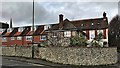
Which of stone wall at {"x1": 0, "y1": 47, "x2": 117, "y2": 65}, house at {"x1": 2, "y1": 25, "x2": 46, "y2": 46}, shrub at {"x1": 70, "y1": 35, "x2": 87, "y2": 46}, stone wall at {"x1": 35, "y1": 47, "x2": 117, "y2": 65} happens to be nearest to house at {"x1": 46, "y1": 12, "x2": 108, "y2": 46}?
house at {"x1": 2, "y1": 25, "x2": 46, "y2": 46}

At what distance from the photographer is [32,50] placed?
29.1 meters

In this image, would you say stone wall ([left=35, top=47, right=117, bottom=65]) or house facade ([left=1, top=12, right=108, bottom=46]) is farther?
house facade ([left=1, top=12, right=108, bottom=46])

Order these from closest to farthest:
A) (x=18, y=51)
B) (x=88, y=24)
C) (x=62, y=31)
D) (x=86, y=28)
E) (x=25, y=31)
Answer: (x=18, y=51) → (x=62, y=31) → (x=86, y=28) → (x=88, y=24) → (x=25, y=31)

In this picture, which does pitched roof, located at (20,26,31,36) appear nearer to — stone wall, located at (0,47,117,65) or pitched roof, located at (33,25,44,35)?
pitched roof, located at (33,25,44,35)

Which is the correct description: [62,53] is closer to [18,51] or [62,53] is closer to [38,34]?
[18,51]

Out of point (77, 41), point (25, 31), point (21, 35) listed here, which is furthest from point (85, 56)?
point (25, 31)

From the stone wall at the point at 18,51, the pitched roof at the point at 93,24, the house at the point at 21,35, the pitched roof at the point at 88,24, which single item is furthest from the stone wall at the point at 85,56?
the house at the point at 21,35

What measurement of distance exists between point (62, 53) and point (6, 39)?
45.9m

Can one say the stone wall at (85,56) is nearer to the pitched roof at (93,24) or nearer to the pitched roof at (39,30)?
the pitched roof at (93,24)

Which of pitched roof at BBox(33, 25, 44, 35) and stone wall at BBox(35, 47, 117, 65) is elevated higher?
pitched roof at BBox(33, 25, 44, 35)

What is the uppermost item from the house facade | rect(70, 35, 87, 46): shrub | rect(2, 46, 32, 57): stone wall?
the house facade

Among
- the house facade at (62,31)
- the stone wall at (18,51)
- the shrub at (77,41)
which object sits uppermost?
the house facade at (62,31)

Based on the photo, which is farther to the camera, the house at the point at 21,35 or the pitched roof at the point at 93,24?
the house at the point at 21,35

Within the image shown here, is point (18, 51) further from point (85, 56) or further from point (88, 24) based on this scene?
point (88, 24)
